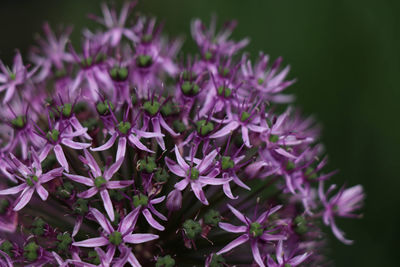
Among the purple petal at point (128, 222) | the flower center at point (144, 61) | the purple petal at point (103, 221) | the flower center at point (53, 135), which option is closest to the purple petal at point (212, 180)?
the purple petal at point (128, 222)

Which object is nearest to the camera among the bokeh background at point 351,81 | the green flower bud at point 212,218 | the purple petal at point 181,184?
the purple petal at point 181,184

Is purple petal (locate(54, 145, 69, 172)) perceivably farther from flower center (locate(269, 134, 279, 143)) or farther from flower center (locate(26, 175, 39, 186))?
flower center (locate(269, 134, 279, 143))

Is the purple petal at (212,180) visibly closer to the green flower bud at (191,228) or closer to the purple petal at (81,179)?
the green flower bud at (191,228)

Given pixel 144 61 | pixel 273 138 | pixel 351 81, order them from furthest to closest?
pixel 351 81, pixel 144 61, pixel 273 138

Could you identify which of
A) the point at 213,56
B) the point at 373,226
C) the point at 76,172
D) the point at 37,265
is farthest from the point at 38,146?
the point at 373,226

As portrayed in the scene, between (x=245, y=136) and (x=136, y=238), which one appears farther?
(x=245, y=136)

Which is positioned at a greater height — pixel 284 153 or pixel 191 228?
pixel 284 153

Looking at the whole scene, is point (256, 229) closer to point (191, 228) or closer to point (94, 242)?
point (191, 228)

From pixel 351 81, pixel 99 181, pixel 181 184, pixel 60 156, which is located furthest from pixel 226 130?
pixel 351 81
